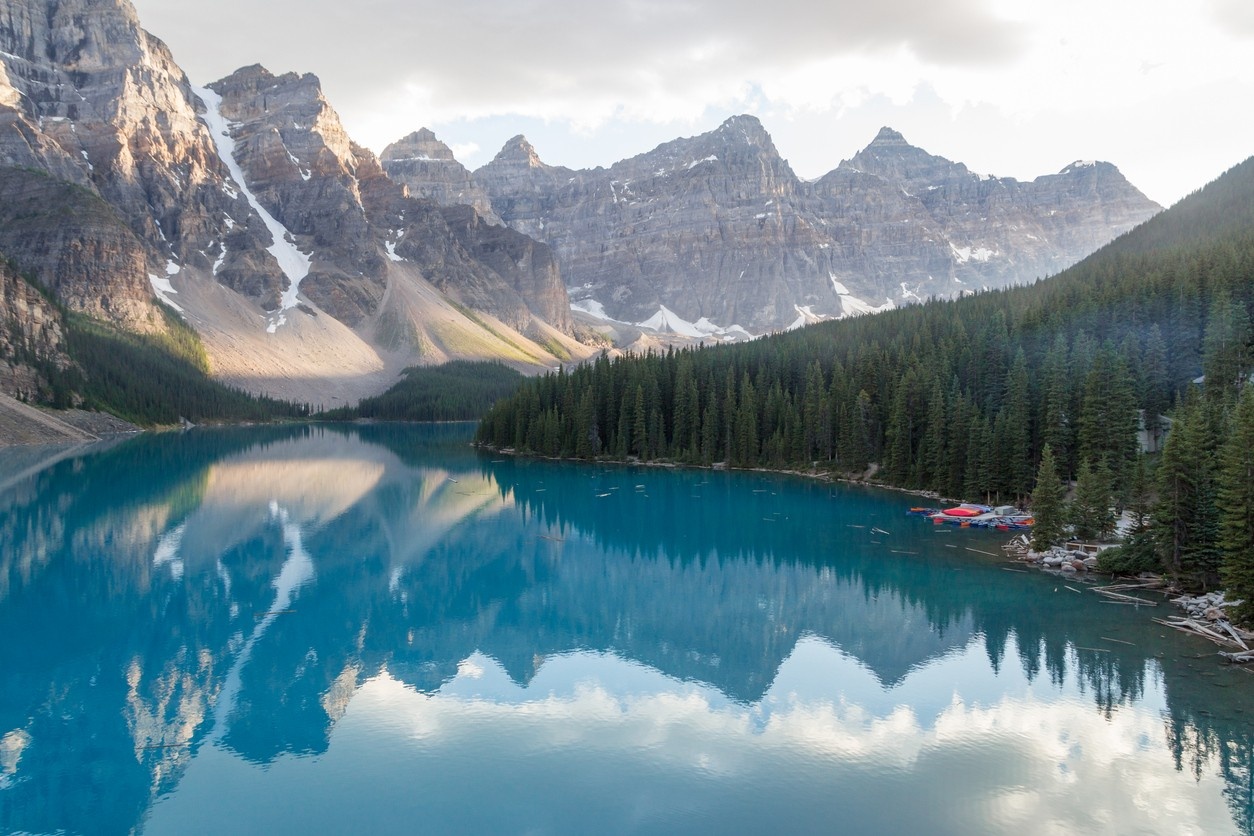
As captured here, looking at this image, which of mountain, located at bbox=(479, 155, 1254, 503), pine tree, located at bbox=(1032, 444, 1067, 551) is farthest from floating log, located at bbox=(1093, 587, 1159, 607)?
mountain, located at bbox=(479, 155, 1254, 503)

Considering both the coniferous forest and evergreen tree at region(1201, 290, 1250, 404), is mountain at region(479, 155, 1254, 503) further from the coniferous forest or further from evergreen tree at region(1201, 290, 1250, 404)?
the coniferous forest

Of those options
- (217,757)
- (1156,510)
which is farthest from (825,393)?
(217,757)

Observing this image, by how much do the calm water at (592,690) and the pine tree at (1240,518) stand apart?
2.62 m

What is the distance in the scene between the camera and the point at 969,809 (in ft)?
64.7

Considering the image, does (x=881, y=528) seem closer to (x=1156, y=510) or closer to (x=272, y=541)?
(x=1156, y=510)

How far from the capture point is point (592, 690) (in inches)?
1095

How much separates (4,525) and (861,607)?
52.6m

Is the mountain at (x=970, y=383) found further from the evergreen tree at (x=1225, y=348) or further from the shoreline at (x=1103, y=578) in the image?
the shoreline at (x=1103, y=578)

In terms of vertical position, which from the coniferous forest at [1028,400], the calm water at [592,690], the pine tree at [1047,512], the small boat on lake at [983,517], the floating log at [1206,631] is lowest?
the calm water at [592,690]

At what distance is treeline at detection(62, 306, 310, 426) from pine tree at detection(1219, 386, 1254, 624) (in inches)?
5838

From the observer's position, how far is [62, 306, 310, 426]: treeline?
14588 cm

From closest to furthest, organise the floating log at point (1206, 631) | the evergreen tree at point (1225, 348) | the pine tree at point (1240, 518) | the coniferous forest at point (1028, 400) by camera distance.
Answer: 1. the floating log at point (1206, 631)
2. the pine tree at point (1240, 518)
3. the coniferous forest at point (1028, 400)
4. the evergreen tree at point (1225, 348)

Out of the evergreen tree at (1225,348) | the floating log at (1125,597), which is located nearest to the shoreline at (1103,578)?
the floating log at (1125,597)

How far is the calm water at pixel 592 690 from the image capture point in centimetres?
1984
